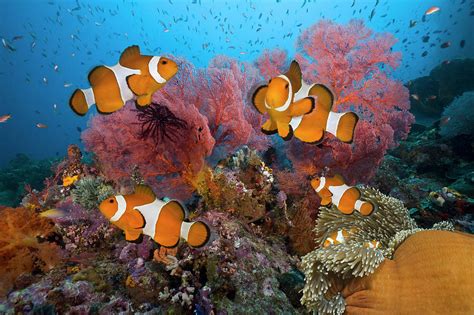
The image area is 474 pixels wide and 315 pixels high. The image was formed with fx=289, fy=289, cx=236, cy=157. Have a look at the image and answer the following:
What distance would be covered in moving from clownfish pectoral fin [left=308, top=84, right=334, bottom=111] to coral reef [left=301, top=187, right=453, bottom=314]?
165cm

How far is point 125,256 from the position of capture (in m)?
3.93

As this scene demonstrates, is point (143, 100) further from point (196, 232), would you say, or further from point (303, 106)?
point (303, 106)

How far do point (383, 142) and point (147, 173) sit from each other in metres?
4.35

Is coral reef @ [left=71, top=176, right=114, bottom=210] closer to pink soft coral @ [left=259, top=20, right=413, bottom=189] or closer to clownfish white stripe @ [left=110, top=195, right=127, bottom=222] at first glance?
pink soft coral @ [left=259, top=20, right=413, bottom=189]

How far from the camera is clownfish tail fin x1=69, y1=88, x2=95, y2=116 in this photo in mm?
2059

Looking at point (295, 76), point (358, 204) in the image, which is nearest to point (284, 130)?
point (295, 76)

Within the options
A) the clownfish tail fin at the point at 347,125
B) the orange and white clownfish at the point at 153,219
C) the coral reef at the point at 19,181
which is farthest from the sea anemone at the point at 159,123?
the coral reef at the point at 19,181

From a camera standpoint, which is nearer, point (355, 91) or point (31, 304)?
point (31, 304)

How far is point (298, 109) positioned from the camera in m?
1.84

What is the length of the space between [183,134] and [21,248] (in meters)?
2.76

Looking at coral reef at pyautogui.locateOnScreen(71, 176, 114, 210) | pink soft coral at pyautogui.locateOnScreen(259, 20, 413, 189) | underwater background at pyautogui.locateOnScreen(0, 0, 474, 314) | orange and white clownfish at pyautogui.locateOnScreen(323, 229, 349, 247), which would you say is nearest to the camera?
underwater background at pyautogui.locateOnScreen(0, 0, 474, 314)

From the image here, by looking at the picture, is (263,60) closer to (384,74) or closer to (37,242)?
(384,74)

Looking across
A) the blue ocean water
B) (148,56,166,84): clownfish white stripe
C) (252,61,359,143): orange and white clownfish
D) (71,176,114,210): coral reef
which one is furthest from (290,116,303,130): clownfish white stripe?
the blue ocean water

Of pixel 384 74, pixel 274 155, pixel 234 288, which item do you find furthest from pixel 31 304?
pixel 384 74
